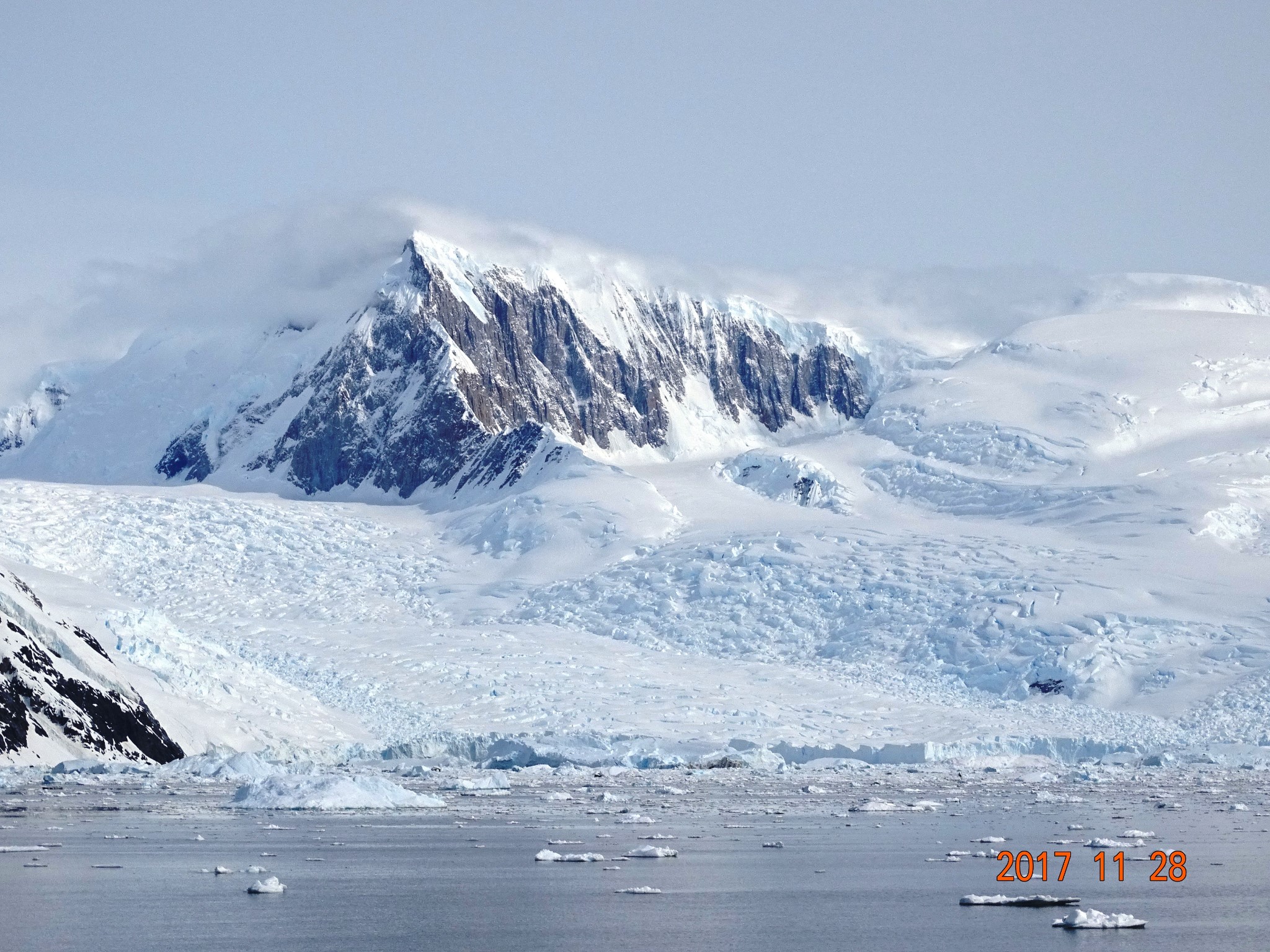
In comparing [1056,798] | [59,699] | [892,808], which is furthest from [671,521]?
[892,808]

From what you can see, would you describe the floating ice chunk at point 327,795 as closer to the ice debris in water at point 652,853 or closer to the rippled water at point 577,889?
the rippled water at point 577,889

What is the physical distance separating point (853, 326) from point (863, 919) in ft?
476

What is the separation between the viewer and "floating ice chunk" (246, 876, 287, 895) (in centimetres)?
2298

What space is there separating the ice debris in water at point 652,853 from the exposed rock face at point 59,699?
22.6 metres

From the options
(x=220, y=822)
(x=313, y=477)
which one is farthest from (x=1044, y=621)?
(x=313, y=477)

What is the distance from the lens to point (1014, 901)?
900 inches

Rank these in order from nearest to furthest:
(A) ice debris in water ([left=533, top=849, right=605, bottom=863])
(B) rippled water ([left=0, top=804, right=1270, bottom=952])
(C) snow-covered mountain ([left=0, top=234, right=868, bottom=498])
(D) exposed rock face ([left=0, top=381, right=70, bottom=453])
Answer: (B) rippled water ([left=0, top=804, right=1270, bottom=952]), (A) ice debris in water ([left=533, top=849, right=605, bottom=863]), (C) snow-covered mountain ([left=0, top=234, right=868, bottom=498]), (D) exposed rock face ([left=0, top=381, right=70, bottom=453])

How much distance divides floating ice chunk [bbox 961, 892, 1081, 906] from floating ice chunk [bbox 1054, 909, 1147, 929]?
1903mm

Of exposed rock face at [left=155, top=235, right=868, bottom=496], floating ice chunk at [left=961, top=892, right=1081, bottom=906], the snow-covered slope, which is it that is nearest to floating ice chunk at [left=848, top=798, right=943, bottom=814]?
floating ice chunk at [left=961, top=892, right=1081, bottom=906]

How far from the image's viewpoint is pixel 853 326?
164m

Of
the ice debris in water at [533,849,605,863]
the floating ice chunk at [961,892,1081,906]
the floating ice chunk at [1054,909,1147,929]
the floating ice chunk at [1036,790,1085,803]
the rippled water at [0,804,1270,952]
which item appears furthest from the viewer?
the floating ice chunk at [1036,790,1085,803]

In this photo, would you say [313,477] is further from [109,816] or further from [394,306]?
[109,816]
